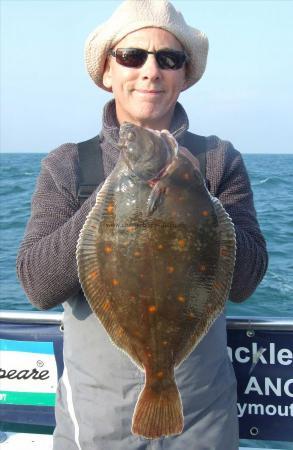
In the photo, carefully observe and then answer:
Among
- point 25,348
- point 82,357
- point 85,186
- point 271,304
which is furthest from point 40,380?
point 271,304

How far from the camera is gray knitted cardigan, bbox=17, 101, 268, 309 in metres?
2.18

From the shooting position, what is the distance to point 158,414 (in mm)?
2055

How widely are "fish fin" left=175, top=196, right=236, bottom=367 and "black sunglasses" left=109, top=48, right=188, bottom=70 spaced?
0.68m

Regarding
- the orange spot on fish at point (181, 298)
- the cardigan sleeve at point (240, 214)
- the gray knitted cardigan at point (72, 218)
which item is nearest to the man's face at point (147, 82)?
the gray knitted cardigan at point (72, 218)

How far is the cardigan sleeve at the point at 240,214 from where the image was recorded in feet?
7.41

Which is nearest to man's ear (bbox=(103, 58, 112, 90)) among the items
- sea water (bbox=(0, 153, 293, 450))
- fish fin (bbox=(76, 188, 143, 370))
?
fish fin (bbox=(76, 188, 143, 370))

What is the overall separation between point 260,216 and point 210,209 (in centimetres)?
1274

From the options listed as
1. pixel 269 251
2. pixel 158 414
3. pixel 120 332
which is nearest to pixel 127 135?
pixel 120 332

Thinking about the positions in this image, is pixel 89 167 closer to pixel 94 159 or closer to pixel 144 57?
pixel 94 159

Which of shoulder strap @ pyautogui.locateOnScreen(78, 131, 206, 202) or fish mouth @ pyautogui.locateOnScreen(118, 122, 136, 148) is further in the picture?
shoulder strap @ pyautogui.locateOnScreen(78, 131, 206, 202)

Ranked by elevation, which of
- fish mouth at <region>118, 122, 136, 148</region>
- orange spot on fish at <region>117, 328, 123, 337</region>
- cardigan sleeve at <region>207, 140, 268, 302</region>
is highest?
fish mouth at <region>118, 122, 136, 148</region>

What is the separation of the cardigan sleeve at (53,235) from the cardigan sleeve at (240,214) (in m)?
0.60

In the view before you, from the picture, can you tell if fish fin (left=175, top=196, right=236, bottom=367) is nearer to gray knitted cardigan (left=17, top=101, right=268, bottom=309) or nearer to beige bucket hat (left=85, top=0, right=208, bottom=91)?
gray knitted cardigan (left=17, top=101, right=268, bottom=309)

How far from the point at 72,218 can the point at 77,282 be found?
0.84 feet
